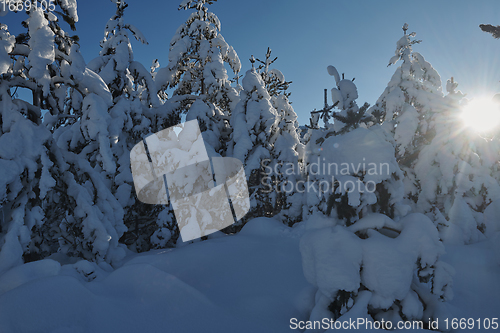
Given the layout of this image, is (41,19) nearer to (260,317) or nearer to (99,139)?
(99,139)

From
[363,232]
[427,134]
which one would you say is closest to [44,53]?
[363,232]

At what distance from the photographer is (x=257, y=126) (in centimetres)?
904

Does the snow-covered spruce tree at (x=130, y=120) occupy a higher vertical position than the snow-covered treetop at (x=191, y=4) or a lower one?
lower

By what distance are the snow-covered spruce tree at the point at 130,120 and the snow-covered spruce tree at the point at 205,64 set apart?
1245 mm

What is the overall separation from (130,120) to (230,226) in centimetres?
506

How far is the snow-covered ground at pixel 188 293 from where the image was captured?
2820 millimetres

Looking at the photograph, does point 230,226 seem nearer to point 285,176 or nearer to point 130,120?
point 285,176

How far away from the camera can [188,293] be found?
3.52 m

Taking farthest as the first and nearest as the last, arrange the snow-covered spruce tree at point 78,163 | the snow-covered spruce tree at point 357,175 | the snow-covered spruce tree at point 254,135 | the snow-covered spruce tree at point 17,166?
the snow-covered spruce tree at point 254,135, the snow-covered spruce tree at point 78,163, the snow-covered spruce tree at point 17,166, the snow-covered spruce tree at point 357,175

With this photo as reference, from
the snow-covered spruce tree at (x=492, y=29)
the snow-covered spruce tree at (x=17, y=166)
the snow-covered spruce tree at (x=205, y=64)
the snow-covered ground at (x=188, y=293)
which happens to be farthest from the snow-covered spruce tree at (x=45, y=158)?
the snow-covered spruce tree at (x=492, y=29)

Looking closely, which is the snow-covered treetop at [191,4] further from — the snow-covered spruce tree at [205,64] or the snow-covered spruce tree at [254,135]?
the snow-covered spruce tree at [254,135]

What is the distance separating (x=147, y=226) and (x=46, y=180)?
20.0 feet

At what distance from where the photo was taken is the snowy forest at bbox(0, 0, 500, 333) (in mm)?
2971

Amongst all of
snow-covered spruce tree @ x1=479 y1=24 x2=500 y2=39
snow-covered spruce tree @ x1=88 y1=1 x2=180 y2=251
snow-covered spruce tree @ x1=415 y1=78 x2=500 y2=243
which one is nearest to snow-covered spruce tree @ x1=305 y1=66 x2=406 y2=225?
snow-covered spruce tree @ x1=479 y1=24 x2=500 y2=39
